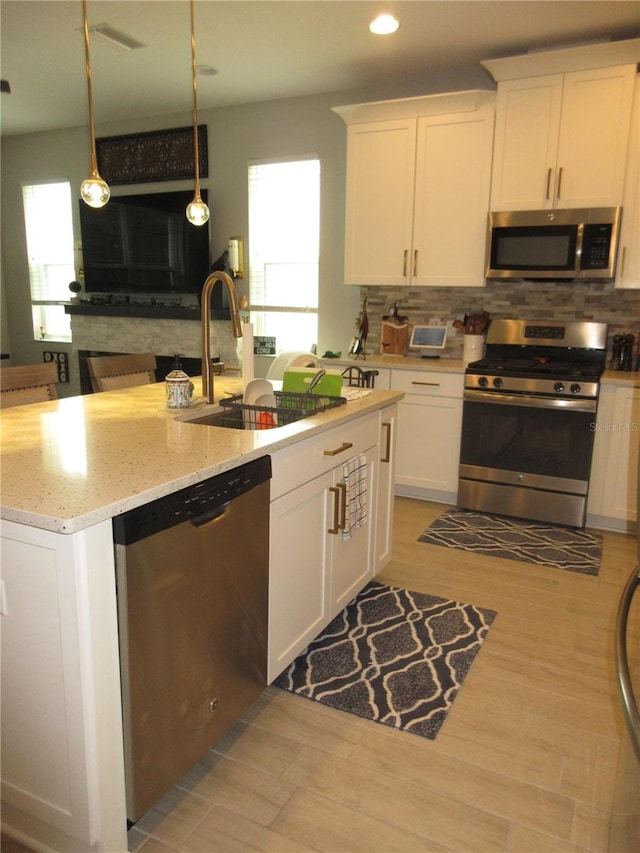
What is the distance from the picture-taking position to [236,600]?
1.70 metres

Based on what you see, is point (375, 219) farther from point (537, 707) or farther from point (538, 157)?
point (537, 707)

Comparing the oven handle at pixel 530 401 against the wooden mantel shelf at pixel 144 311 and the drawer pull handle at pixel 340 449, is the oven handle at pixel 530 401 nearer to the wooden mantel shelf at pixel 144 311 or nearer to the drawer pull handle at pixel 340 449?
the drawer pull handle at pixel 340 449

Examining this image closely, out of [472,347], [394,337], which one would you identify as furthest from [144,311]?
[472,347]

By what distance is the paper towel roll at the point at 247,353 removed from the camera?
2453 millimetres

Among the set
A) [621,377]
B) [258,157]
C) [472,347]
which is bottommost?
[621,377]

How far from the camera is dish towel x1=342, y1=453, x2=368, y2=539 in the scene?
2.31 metres

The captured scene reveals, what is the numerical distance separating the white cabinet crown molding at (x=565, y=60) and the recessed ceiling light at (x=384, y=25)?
23.0 inches

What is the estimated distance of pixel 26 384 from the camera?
8.41 ft

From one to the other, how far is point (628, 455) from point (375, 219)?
219 centimetres

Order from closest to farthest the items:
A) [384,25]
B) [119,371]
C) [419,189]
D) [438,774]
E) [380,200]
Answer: [438,774], [119,371], [384,25], [419,189], [380,200]

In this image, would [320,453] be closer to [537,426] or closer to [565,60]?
[537,426]

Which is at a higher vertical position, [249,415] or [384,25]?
[384,25]

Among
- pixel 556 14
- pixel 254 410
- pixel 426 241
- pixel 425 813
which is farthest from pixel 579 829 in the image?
pixel 556 14

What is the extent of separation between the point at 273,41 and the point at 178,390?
102 inches
